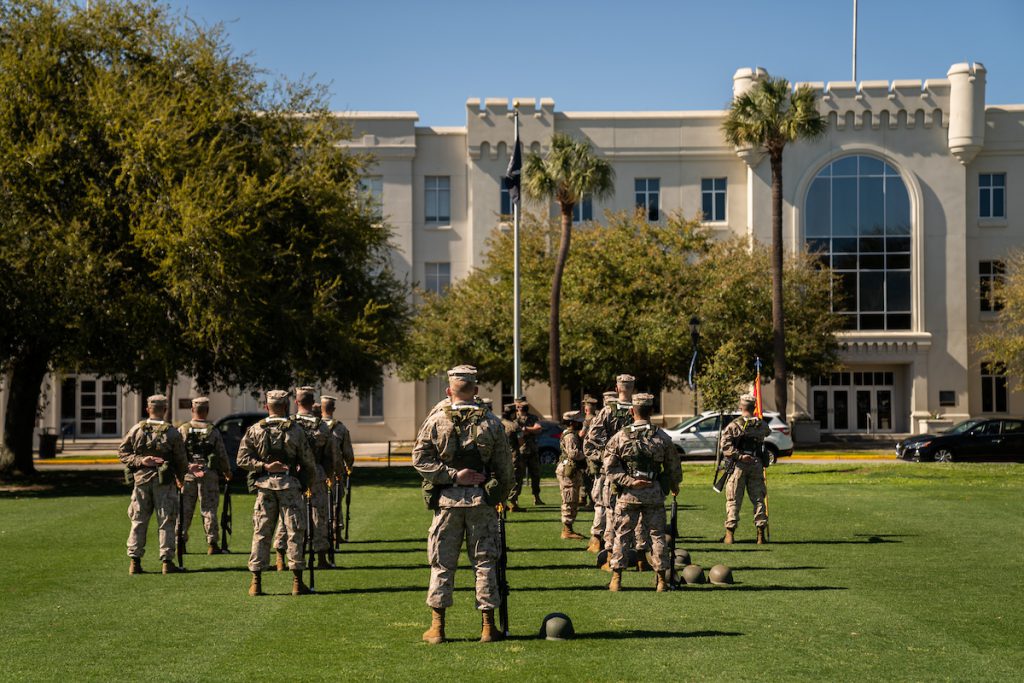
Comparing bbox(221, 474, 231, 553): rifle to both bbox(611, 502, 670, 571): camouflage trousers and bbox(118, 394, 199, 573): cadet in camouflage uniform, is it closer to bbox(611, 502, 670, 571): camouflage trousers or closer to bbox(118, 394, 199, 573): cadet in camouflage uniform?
bbox(118, 394, 199, 573): cadet in camouflage uniform

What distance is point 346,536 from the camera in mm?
17734

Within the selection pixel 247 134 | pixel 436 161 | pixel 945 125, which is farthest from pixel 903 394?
pixel 247 134

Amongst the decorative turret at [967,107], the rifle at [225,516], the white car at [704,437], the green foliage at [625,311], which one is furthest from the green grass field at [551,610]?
the decorative turret at [967,107]

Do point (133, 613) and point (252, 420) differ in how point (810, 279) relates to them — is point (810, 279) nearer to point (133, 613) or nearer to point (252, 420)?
point (252, 420)

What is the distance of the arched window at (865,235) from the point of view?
175 ft

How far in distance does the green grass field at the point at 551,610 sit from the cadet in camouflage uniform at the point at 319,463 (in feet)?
1.11

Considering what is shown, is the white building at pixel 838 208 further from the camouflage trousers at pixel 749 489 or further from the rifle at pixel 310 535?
the rifle at pixel 310 535

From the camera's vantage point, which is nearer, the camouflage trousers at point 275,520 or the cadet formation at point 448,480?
the cadet formation at point 448,480

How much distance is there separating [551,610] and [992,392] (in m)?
46.7

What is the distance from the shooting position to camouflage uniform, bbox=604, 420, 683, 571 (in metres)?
12.6

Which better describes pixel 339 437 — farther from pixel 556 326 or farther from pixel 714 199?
pixel 714 199

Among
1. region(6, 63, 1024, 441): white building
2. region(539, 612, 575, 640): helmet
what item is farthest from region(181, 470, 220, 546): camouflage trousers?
region(6, 63, 1024, 441): white building

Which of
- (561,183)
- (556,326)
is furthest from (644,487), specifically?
(561,183)

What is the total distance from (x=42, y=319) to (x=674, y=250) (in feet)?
89.8
